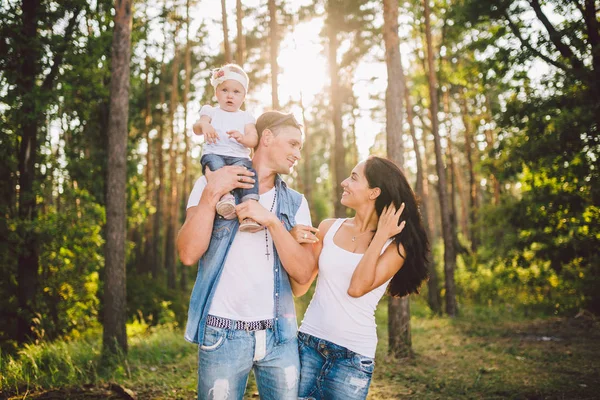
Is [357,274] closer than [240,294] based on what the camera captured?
No

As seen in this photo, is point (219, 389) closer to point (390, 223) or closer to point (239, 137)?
point (390, 223)

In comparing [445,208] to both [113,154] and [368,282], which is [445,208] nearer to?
[113,154]

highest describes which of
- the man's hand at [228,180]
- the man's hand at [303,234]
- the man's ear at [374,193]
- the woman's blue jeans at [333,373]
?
the man's hand at [228,180]

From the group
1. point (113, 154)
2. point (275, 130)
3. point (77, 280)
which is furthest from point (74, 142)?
point (275, 130)

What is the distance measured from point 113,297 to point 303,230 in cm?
640

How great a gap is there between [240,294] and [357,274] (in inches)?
29.0

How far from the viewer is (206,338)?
2.20 m

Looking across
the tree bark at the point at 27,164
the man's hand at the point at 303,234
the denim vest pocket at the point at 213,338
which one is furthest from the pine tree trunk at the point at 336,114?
the denim vest pocket at the point at 213,338

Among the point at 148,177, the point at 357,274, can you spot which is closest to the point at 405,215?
the point at 357,274

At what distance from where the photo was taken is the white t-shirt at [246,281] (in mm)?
2246

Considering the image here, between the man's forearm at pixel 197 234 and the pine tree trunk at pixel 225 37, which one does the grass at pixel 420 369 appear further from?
the pine tree trunk at pixel 225 37

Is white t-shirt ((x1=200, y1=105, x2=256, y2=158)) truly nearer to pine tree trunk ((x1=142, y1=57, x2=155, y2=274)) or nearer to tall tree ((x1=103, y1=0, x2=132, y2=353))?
tall tree ((x1=103, y1=0, x2=132, y2=353))

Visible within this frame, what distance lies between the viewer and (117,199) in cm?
764

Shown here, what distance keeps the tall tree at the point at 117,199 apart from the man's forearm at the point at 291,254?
6.14 metres
